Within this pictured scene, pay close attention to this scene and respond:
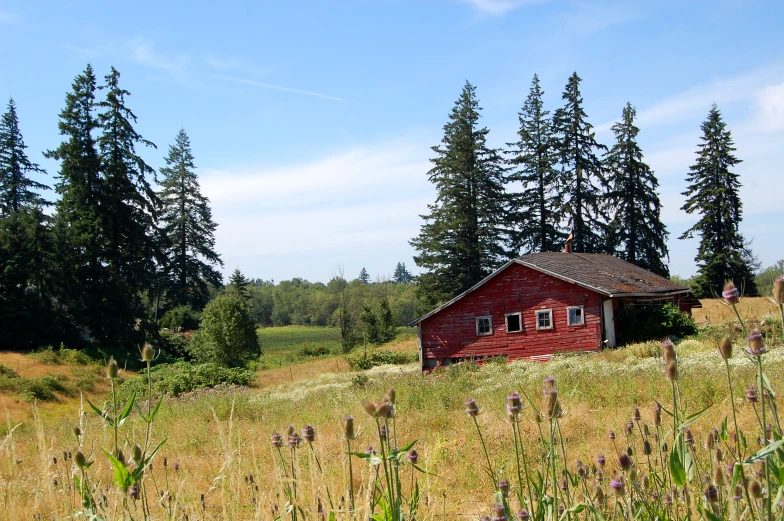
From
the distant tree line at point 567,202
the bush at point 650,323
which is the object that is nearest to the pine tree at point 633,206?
the distant tree line at point 567,202

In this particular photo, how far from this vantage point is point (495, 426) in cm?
932

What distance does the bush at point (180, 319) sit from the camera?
150ft

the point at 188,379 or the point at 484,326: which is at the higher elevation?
the point at 484,326

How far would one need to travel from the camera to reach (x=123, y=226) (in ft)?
122

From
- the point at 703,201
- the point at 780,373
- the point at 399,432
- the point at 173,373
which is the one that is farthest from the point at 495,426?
the point at 703,201

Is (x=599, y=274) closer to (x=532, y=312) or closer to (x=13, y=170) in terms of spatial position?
(x=532, y=312)

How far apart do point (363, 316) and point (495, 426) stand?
34793mm

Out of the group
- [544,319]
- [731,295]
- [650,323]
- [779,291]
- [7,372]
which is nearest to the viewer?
[779,291]

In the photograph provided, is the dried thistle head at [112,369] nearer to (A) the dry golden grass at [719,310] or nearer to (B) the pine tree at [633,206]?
(A) the dry golden grass at [719,310]

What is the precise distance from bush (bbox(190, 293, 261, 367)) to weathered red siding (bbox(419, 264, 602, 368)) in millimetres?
11911

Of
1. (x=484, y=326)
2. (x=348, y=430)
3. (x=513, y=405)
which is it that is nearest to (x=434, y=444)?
(x=513, y=405)

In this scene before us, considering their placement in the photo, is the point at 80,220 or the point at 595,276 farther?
the point at 80,220

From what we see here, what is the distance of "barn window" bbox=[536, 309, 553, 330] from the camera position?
25.8 meters

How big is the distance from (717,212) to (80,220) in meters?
44.1
